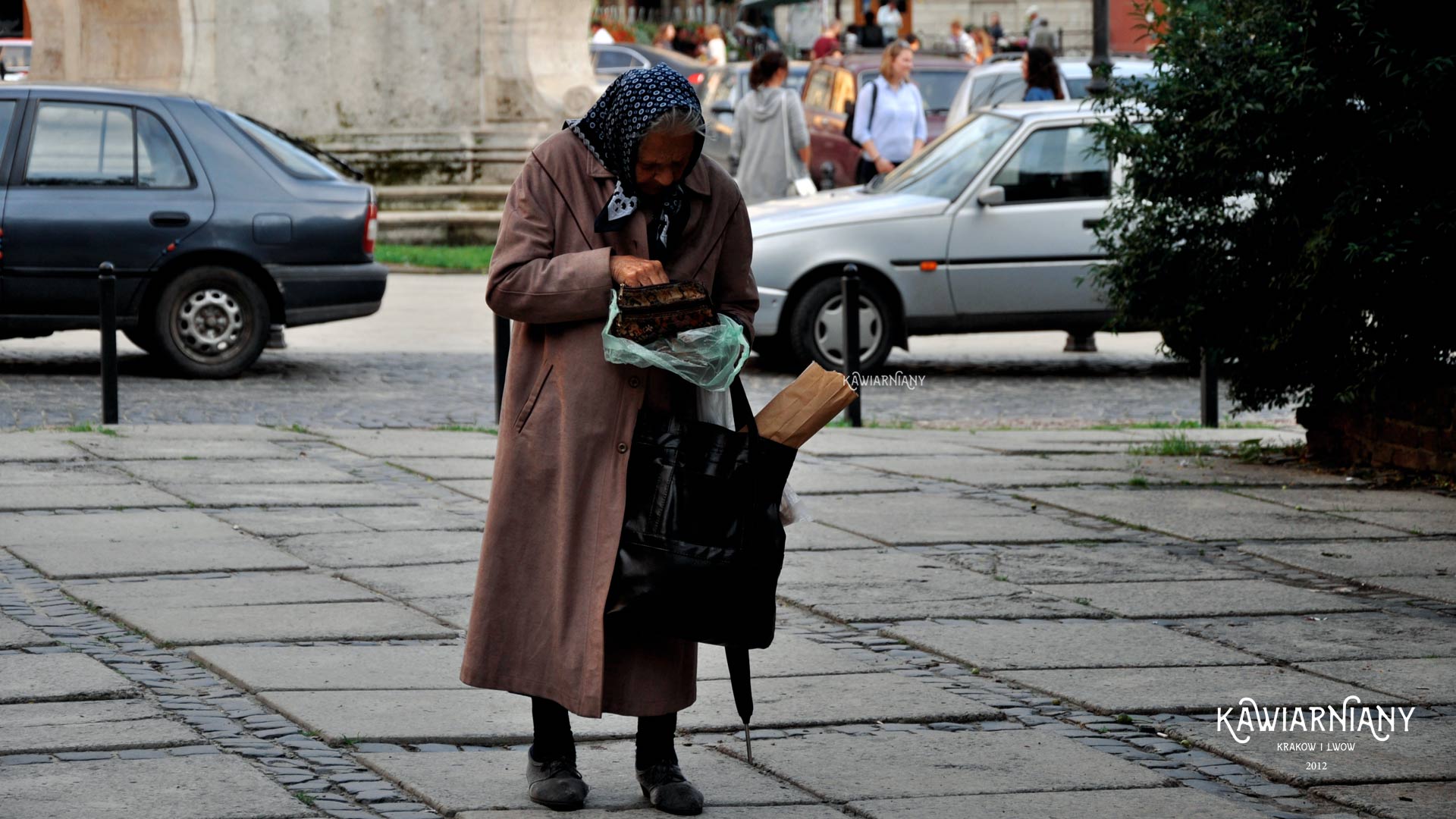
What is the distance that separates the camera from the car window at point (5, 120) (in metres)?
11.6

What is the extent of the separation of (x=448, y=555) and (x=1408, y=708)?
10.7 ft

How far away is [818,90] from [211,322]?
1218cm

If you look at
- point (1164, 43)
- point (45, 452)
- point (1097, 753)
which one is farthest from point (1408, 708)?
point (45, 452)

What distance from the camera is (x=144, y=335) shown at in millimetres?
11781

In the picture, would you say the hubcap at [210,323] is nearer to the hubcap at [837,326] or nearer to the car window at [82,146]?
the car window at [82,146]

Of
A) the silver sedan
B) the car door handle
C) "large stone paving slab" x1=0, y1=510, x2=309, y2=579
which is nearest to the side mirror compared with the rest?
the silver sedan

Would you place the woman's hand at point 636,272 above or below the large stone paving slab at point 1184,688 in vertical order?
above

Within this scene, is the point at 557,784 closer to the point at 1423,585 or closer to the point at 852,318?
the point at 1423,585

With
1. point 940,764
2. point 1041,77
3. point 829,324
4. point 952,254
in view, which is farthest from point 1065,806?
point 1041,77

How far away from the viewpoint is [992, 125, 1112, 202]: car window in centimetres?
1289

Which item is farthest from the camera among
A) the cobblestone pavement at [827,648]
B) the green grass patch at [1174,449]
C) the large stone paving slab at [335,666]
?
the green grass patch at [1174,449]

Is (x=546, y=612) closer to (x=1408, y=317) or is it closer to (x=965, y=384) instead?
(x=1408, y=317)

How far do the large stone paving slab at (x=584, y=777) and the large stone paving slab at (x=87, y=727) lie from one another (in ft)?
1.63

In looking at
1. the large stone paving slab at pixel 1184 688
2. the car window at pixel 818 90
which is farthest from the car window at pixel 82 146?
the car window at pixel 818 90
